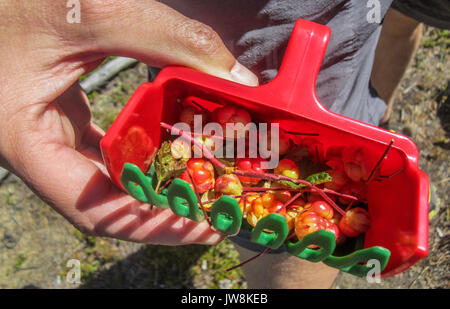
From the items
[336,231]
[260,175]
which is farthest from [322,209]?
[260,175]

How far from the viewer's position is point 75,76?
3.42 feet

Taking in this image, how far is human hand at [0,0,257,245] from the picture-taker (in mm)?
911

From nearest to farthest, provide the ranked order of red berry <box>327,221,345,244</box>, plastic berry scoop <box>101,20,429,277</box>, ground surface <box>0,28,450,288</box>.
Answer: plastic berry scoop <box>101,20,429,277</box>
red berry <box>327,221,345,244</box>
ground surface <box>0,28,450,288</box>

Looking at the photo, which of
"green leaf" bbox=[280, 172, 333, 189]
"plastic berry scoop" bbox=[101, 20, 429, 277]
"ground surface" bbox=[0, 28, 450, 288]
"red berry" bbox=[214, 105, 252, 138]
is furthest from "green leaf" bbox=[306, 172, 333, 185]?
"ground surface" bbox=[0, 28, 450, 288]

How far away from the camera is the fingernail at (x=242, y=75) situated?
102 cm

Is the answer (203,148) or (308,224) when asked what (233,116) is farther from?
(308,224)

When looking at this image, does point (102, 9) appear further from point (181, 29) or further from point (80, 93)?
point (80, 93)

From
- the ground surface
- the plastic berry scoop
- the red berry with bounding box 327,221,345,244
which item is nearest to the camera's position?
the plastic berry scoop

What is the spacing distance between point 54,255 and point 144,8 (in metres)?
2.18

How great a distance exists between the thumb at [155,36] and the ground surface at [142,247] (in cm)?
175

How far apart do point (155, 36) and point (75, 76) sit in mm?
282

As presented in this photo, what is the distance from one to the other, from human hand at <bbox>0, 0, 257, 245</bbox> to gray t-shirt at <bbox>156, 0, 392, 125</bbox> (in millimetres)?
93

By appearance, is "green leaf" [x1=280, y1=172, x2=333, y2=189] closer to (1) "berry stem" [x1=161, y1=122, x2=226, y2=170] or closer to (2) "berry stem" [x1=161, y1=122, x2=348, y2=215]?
(2) "berry stem" [x1=161, y1=122, x2=348, y2=215]

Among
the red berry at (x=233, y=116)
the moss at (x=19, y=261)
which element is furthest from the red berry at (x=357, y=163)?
the moss at (x=19, y=261)
